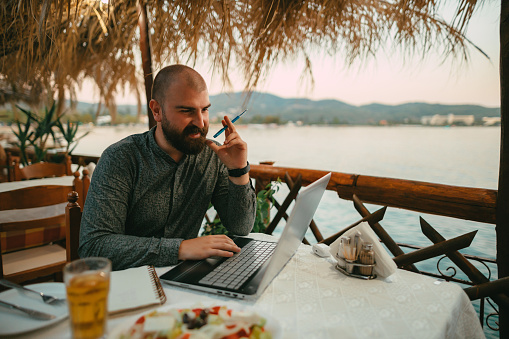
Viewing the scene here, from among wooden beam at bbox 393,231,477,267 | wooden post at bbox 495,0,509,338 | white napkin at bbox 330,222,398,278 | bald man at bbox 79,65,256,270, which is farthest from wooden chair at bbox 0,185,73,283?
wooden post at bbox 495,0,509,338


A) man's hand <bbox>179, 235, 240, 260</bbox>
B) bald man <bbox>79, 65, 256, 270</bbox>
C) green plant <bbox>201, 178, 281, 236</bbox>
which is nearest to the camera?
man's hand <bbox>179, 235, 240, 260</bbox>

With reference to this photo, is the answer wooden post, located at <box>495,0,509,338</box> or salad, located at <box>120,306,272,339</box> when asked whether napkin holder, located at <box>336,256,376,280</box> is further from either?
wooden post, located at <box>495,0,509,338</box>

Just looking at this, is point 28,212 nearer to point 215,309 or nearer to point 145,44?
point 145,44

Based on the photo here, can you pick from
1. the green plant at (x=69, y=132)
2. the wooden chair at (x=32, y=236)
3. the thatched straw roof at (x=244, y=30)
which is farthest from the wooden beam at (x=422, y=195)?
the green plant at (x=69, y=132)

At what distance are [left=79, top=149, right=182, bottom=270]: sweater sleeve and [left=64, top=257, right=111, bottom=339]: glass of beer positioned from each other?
0.44 meters

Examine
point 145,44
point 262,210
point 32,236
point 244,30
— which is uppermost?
point 244,30

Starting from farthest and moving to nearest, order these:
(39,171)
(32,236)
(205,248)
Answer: (39,171)
(32,236)
(205,248)

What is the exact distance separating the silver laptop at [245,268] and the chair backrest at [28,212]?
103cm

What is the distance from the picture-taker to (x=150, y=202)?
1.33 meters

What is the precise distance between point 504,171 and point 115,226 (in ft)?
5.83

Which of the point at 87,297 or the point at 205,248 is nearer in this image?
the point at 87,297

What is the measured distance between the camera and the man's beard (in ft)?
4.56

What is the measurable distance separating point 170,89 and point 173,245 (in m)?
0.68

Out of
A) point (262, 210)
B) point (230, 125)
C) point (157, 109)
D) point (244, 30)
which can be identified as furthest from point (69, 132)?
point (230, 125)
